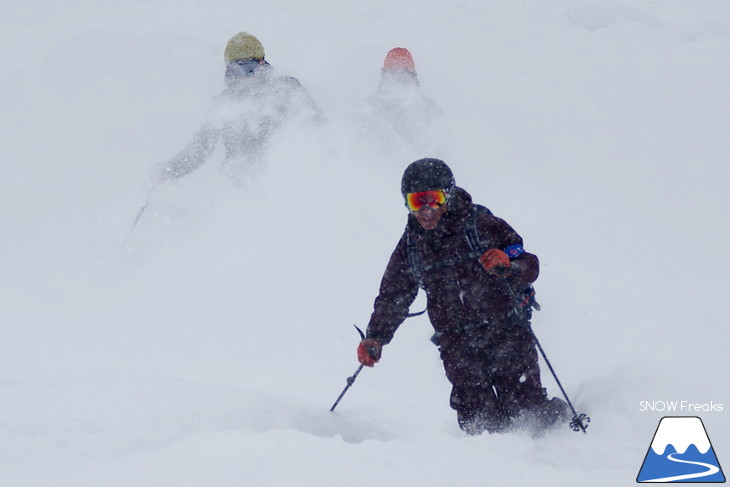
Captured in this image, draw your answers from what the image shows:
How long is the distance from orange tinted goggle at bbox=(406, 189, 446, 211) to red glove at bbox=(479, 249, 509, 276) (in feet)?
1.30

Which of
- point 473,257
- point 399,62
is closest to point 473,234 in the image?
point 473,257

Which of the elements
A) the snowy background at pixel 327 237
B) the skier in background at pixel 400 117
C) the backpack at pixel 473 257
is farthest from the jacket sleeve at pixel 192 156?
the backpack at pixel 473 257

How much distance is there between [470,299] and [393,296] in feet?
1.62

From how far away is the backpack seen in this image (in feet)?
12.9

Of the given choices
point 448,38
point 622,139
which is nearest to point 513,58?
point 448,38

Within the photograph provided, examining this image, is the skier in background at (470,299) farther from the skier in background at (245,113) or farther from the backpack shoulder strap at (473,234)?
the skier in background at (245,113)

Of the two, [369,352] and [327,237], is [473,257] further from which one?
[327,237]

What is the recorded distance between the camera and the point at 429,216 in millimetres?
3809

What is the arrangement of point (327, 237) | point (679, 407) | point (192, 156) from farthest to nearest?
point (192, 156) < point (327, 237) < point (679, 407)

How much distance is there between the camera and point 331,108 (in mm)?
9555

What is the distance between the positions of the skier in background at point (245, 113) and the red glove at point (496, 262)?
4752 millimetres

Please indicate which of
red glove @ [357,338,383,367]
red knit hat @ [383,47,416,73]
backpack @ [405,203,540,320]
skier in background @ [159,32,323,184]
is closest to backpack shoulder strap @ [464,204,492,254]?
backpack @ [405,203,540,320]

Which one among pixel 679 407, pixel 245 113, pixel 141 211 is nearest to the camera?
pixel 679 407

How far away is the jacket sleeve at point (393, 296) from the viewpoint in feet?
13.7
